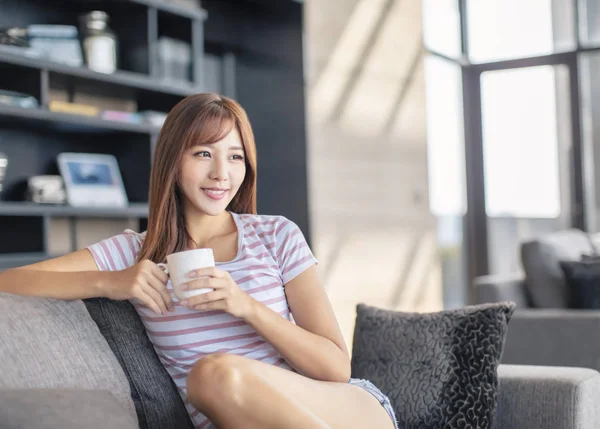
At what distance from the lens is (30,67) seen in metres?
3.21

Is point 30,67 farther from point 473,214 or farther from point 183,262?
point 473,214

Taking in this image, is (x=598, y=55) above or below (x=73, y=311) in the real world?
above

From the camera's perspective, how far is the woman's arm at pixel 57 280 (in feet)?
5.17

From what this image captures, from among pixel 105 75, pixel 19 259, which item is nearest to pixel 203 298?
pixel 19 259

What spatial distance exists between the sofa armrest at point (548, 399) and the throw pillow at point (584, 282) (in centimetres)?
163

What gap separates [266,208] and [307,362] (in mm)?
3211

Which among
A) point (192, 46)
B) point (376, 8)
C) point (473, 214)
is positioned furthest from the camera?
point (473, 214)

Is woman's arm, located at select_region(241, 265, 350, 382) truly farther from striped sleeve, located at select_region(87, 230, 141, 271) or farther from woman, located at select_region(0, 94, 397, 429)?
striped sleeve, located at select_region(87, 230, 141, 271)

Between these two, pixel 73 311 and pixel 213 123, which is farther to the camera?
pixel 213 123

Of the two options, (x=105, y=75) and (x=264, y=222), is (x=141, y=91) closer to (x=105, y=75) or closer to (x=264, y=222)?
(x=105, y=75)

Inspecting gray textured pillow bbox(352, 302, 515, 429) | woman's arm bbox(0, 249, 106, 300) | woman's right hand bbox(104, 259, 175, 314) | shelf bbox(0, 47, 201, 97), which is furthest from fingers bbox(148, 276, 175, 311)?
shelf bbox(0, 47, 201, 97)

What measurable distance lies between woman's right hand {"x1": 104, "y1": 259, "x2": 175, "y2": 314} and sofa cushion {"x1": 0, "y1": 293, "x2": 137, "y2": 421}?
10cm

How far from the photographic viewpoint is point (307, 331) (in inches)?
63.7

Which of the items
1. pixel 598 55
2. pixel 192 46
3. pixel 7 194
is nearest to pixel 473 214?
pixel 598 55
